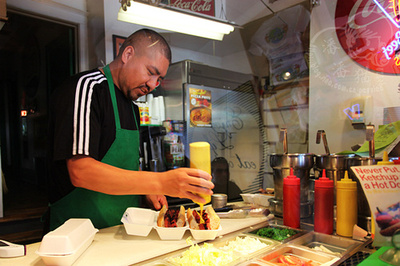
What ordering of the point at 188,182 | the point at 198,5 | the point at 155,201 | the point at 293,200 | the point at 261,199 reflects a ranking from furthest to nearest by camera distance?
the point at 198,5, the point at 261,199, the point at 155,201, the point at 293,200, the point at 188,182

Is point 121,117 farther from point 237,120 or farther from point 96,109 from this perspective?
point 237,120

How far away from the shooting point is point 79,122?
1160mm

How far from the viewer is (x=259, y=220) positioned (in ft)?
4.51

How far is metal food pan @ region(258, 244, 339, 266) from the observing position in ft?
3.18

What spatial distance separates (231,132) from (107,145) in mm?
1069

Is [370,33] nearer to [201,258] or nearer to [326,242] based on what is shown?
[326,242]

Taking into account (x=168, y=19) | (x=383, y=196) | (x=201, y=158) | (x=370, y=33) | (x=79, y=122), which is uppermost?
(x=168, y=19)

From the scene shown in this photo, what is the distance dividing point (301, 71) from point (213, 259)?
6.57ft

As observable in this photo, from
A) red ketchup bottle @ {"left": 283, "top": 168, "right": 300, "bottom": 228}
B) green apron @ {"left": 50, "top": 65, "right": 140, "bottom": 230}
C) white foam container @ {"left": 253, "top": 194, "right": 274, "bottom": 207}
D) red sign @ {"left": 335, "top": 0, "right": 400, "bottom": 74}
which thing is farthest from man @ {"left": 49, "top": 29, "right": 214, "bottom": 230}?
red sign @ {"left": 335, "top": 0, "right": 400, "bottom": 74}

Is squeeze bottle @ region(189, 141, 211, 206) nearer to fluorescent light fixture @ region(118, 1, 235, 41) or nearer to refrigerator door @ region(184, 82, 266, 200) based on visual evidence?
refrigerator door @ region(184, 82, 266, 200)

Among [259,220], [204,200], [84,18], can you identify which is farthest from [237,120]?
[84,18]

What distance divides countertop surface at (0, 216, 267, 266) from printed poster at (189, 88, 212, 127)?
2.66ft

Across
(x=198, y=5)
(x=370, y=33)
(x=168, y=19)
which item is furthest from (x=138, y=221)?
(x=370, y=33)

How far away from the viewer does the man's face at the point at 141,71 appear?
56.8 inches
